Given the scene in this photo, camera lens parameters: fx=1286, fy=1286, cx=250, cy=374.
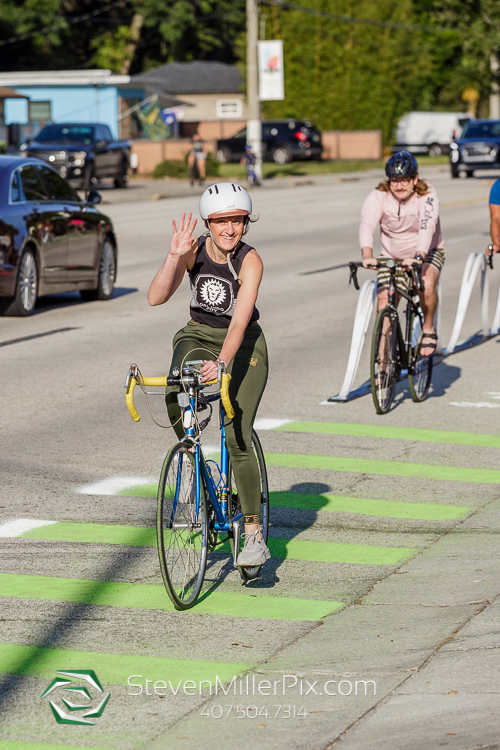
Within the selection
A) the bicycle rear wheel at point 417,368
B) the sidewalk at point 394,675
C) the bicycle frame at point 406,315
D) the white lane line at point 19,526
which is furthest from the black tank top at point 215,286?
the bicycle rear wheel at point 417,368

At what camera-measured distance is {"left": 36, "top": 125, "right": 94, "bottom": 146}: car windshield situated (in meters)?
40.4

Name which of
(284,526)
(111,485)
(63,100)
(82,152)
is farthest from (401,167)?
(63,100)

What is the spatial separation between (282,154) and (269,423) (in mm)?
52602

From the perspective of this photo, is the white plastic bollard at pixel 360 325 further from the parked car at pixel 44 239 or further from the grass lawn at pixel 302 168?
the grass lawn at pixel 302 168

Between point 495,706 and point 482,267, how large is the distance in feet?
31.3

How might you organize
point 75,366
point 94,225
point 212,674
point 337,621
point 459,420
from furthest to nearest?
1. point 94,225
2. point 75,366
3. point 459,420
4. point 337,621
5. point 212,674

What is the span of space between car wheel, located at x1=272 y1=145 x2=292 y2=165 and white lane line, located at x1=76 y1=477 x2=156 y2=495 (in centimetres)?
5389

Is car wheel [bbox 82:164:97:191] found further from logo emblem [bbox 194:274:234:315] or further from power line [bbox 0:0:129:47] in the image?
power line [bbox 0:0:129:47]

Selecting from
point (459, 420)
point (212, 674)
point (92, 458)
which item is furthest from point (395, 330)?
point (212, 674)

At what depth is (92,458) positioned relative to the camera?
27.9 feet

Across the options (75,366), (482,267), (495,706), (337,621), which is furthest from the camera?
(482,267)

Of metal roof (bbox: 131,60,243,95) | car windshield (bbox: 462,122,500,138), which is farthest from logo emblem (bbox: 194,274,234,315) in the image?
metal roof (bbox: 131,60,243,95)

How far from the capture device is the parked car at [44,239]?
14.5m

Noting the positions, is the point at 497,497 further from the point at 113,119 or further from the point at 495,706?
the point at 113,119
